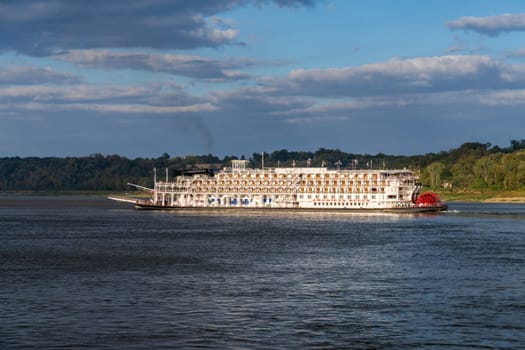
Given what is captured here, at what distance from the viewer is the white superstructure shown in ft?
524

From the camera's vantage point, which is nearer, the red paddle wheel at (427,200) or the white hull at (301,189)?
the white hull at (301,189)

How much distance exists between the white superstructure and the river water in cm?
6365

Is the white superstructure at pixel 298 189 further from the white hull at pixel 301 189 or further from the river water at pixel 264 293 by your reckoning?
the river water at pixel 264 293

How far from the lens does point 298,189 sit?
166 m

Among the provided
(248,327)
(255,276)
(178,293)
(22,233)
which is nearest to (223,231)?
(22,233)

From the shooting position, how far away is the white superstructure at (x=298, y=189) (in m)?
160

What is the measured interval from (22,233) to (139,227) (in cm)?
1972

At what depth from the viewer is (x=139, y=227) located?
403 ft

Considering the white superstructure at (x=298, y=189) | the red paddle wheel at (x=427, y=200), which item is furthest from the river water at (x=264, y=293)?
the red paddle wheel at (x=427, y=200)

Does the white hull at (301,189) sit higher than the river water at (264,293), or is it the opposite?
the white hull at (301,189)

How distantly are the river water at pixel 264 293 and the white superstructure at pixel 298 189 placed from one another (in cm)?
6365

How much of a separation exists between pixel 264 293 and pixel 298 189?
384 ft

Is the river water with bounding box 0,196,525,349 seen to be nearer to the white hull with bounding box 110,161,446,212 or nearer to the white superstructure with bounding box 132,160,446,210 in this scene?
the white hull with bounding box 110,161,446,212

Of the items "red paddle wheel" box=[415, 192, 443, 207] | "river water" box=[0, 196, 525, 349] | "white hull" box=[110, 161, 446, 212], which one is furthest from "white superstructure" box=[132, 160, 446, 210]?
"river water" box=[0, 196, 525, 349]
